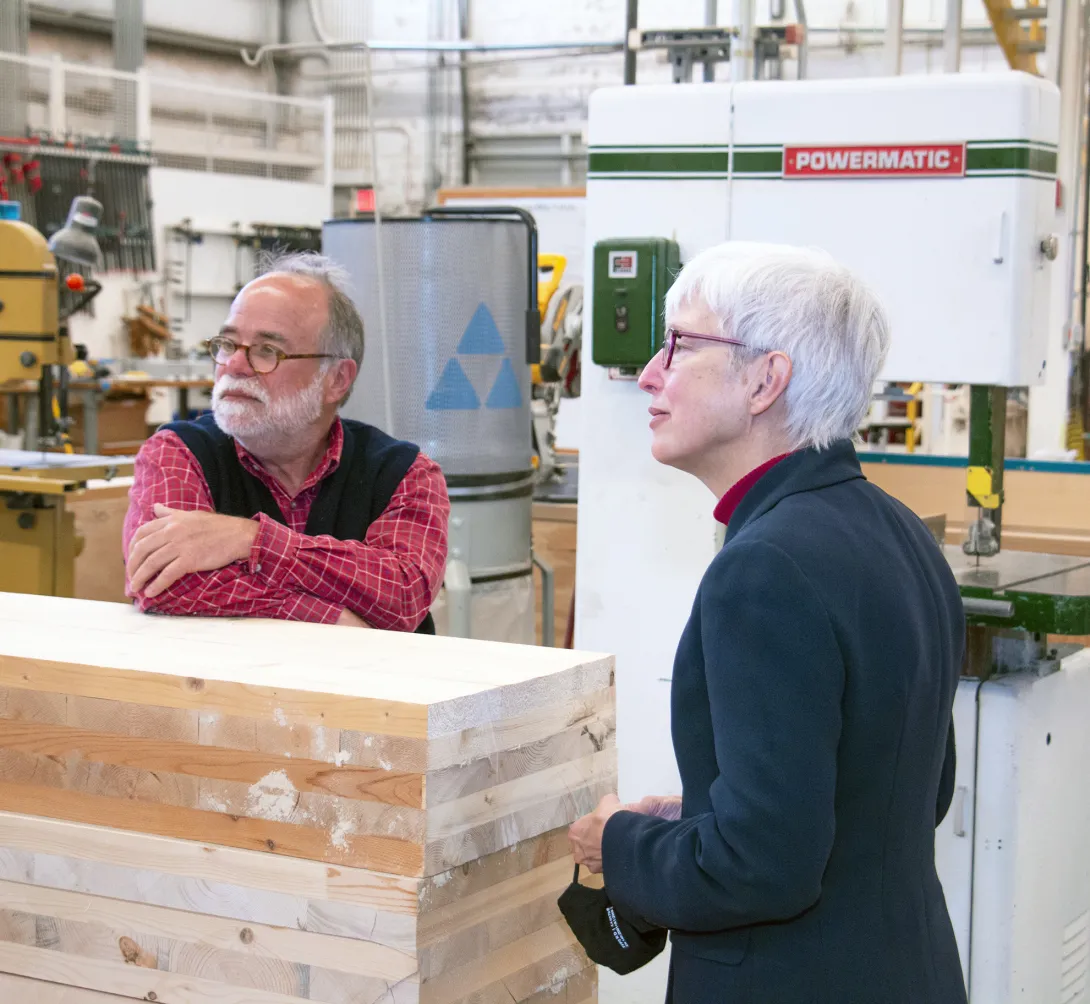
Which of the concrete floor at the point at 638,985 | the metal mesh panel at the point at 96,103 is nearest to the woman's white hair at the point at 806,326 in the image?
the concrete floor at the point at 638,985

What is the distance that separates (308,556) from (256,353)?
13.9 inches

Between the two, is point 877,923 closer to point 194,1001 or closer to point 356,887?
point 356,887

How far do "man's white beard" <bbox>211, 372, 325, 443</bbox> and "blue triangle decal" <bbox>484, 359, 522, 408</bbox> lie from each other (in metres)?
1.40

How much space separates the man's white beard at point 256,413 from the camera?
6.44 feet

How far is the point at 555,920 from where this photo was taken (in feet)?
5.11

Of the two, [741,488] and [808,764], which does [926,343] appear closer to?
[741,488]

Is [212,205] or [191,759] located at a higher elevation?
[212,205]

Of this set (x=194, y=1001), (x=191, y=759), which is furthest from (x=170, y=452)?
(x=194, y=1001)

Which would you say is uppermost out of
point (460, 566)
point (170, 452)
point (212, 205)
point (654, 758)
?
point (212, 205)

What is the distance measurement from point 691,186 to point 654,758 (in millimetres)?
1083

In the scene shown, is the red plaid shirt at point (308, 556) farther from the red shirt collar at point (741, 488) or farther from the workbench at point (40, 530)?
the workbench at point (40, 530)

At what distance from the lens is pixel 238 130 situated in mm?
10641

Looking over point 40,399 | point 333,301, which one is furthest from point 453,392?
point 40,399

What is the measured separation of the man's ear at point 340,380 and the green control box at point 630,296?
605 millimetres
